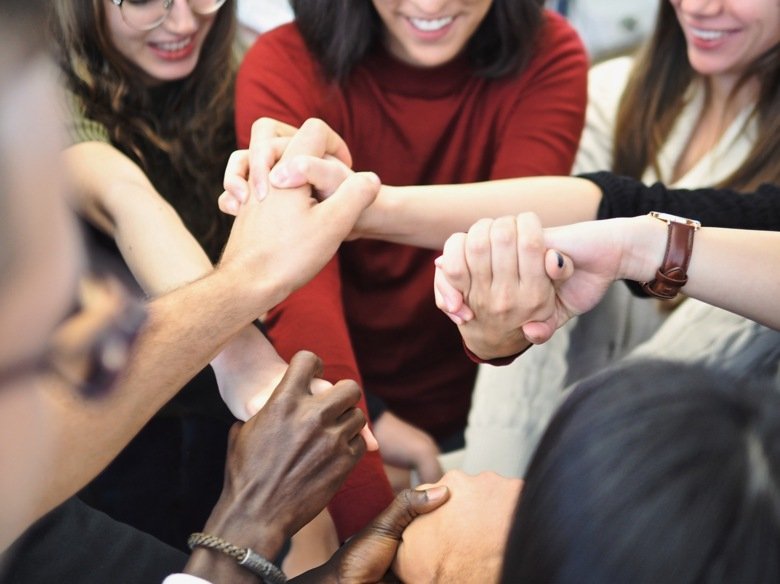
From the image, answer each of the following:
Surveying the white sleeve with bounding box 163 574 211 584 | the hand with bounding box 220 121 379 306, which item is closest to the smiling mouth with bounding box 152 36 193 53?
the hand with bounding box 220 121 379 306

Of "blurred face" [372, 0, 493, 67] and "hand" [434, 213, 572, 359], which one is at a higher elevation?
"blurred face" [372, 0, 493, 67]

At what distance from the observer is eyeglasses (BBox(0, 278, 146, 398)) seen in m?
0.55

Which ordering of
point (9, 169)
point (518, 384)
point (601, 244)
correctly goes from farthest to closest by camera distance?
1. point (518, 384)
2. point (601, 244)
3. point (9, 169)

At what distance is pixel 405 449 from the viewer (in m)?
1.40

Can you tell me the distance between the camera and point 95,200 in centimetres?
122

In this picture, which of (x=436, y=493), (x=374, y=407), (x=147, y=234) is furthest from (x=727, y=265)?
(x=147, y=234)

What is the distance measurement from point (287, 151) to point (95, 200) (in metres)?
0.31

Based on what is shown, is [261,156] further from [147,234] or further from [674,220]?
[674,220]

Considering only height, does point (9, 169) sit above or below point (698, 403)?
above

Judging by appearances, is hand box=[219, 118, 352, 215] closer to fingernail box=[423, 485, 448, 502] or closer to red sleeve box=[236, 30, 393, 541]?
red sleeve box=[236, 30, 393, 541]

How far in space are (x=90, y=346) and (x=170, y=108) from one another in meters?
0.94

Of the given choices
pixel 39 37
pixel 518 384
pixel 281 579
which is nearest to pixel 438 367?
pixel 518 384

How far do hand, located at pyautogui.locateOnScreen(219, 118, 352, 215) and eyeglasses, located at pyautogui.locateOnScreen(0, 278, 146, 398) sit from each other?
1.43 feet

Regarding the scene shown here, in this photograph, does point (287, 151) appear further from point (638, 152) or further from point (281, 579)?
point (638, 152)
